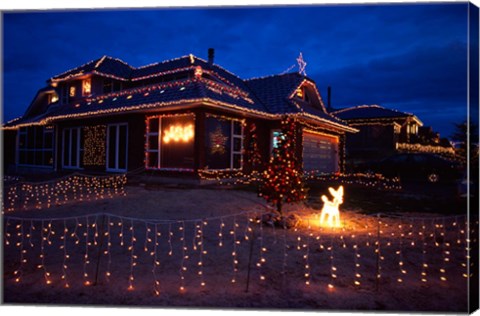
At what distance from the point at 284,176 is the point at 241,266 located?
2943 millimetres

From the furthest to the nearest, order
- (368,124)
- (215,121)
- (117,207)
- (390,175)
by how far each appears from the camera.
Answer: (368,124)
(390,175)
(215,121)
(117,207)

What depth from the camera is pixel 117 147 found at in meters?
15.0

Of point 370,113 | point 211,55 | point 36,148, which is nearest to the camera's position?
point 211,55

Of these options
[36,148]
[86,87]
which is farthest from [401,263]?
[36,148]

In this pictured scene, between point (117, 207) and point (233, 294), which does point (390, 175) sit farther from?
point (233, 294)

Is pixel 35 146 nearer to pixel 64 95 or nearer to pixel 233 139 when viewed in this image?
pixel 64 95

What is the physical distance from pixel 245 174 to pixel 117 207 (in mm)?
7632

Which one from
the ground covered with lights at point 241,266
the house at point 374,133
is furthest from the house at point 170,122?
the house at point 374,133

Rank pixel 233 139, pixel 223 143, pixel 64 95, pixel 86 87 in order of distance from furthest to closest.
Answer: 1. pixel 64 95
2. pixel 86 87
3. pixel 233 139
4. pixel 223 143

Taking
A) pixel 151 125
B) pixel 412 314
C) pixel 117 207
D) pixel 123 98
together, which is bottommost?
pixel 412 314

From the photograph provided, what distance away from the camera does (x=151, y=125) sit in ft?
45.9

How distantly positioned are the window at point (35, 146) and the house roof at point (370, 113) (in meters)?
22.8

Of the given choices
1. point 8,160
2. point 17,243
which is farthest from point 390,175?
point 8,160

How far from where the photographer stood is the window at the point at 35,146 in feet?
64.0
